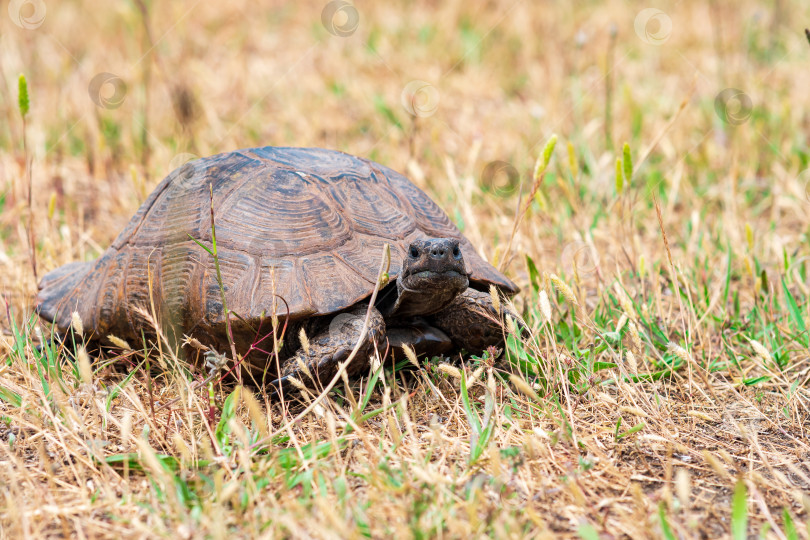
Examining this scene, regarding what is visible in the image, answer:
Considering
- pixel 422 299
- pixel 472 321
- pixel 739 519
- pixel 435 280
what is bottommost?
pixel 739 519

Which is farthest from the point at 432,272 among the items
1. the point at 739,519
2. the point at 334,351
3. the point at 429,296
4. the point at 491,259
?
the point at 739,519

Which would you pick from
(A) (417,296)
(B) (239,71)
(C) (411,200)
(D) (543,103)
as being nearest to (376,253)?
(A) (417,296)

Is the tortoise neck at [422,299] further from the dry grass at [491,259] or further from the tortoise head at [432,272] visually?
the dry grass at [491,259]

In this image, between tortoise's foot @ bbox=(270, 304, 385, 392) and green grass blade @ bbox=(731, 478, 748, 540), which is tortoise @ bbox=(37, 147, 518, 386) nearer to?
tortoise's foot @ bbox=(270, 304, 385, 392)

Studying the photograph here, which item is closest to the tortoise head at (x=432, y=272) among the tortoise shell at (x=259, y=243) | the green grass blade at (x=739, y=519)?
the tortoise shell at (x=259, y=243)

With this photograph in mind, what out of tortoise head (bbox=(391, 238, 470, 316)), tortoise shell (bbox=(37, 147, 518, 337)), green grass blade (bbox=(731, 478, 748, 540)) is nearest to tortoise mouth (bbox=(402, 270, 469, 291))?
tortoise head (bbox=(391, 238, 470, 316))

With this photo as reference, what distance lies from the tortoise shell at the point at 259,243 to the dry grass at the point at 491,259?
23cm

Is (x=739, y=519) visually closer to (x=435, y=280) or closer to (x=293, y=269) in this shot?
(x=435, y=280)

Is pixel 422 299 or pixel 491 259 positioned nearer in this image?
pixel 422 299

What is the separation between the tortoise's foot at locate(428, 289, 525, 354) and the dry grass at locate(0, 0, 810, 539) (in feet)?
0.32

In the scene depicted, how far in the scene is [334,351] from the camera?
2514 millimetres

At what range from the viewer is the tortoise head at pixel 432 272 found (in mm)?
2494

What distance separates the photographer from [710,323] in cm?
315

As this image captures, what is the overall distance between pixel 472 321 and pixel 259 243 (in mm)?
889
